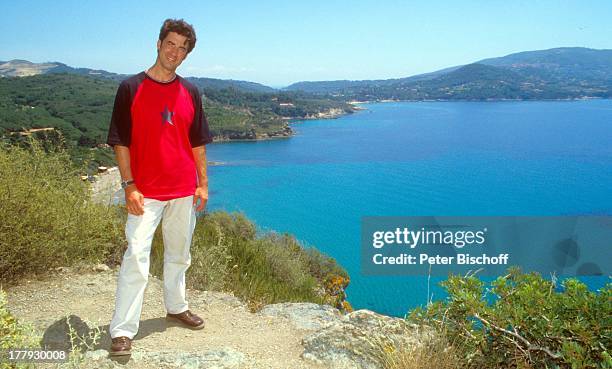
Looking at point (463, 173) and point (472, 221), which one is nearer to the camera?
point (472, 221)

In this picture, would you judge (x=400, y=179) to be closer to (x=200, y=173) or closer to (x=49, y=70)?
(x=200, y=173)

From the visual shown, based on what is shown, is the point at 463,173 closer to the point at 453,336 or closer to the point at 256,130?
the point at 256,130

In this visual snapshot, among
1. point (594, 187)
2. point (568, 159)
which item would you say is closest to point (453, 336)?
point (594, 187)

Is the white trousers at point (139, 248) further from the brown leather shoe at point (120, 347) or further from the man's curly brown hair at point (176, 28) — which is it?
the man's curly brown hair at point (176, 28)

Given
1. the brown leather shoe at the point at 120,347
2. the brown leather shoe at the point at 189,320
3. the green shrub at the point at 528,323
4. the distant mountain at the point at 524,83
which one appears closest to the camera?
the green shrub at the point at 528,323

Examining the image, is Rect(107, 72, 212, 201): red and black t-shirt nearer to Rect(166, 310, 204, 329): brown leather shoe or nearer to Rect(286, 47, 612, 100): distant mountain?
Rect(166, 310, 204, 329): brown leather shoe

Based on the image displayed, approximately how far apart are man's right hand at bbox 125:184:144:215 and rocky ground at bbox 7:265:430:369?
648 millimetres

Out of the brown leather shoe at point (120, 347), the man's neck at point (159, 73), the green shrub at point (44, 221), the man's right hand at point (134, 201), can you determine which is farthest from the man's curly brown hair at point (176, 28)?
the green shrub at point (44, 221)

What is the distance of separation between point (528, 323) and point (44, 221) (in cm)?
304

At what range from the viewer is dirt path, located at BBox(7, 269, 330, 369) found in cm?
219

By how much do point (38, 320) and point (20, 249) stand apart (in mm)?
680

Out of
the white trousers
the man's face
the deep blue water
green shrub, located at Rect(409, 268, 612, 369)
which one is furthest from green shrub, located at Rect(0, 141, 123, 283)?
the deep blue water

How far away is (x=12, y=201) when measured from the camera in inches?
116

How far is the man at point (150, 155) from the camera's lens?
211 centimetres
